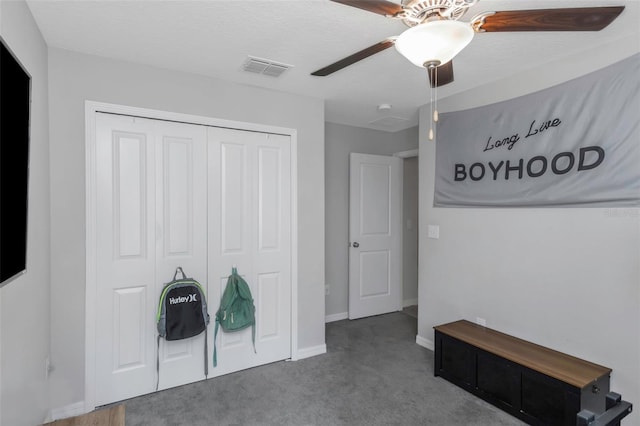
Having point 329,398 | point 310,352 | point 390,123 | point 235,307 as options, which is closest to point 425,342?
point 310,352

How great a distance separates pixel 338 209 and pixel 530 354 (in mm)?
2480

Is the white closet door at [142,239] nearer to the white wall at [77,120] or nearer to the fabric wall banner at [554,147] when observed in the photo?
the white wall at [77,120]

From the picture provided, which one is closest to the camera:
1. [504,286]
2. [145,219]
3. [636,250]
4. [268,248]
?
[636,250]

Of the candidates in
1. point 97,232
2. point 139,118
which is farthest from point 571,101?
point 97,232

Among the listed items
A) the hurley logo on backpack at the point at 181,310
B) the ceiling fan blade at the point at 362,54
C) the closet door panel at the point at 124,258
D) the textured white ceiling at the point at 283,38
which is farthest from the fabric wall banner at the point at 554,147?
the closet door panel at the point at 124,258

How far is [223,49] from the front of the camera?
90.5 inches

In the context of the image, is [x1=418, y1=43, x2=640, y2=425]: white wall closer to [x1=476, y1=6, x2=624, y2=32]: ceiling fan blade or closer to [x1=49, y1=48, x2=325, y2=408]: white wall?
[x1=476, y1=6, x2=624, y2=32]: ceiling fan blade

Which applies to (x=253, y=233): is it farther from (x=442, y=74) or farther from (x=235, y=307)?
(x=442, y=74)

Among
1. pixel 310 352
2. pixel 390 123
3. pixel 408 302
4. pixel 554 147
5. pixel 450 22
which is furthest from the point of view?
pixel 408 302

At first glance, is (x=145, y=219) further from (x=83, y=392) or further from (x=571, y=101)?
(x=571, y=101)

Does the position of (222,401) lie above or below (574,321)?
below

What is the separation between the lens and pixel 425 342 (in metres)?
3.45

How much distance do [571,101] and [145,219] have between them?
314 cm

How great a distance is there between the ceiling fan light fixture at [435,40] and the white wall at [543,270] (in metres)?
1.46
